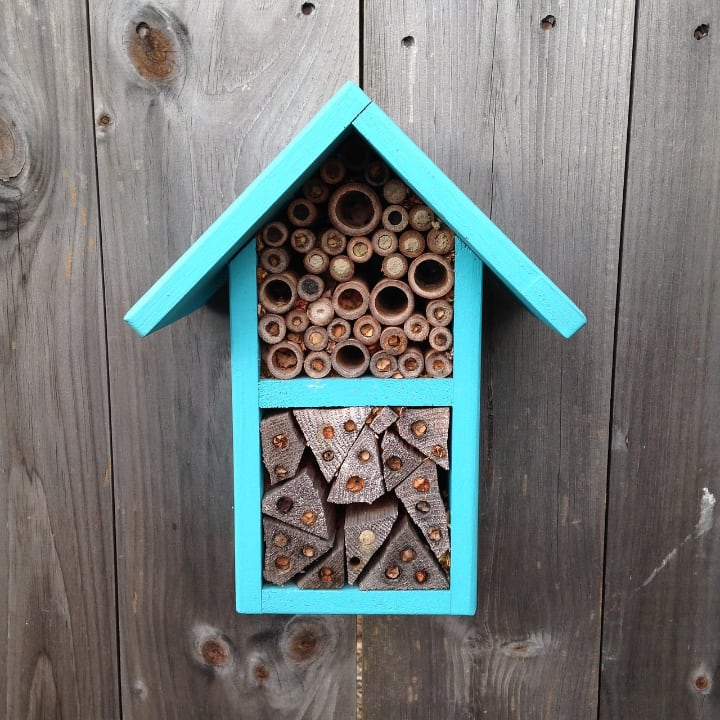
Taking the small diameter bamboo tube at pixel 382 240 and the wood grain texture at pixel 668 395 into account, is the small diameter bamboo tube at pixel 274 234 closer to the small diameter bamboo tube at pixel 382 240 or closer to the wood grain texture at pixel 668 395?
the small diameter bamboo tube at pixel 382 240

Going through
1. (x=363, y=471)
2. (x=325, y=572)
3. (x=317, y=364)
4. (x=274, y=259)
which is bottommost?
(x=325, y=572)

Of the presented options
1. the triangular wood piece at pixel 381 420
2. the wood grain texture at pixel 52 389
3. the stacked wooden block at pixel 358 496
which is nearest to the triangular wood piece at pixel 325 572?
the stacked wooden block at pixel 358 496

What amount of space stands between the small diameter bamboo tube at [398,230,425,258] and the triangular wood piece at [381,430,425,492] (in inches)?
6.9

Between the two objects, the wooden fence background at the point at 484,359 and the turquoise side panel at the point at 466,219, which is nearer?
the turquoise side panel at the point at 466,219

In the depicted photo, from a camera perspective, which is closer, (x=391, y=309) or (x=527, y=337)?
(x=391, y=309)

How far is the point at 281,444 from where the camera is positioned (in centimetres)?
60

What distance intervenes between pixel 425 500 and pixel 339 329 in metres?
0.19

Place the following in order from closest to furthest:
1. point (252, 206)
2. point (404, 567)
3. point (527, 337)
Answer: point (252, 206) < point (404, 567) < point (527, 337)

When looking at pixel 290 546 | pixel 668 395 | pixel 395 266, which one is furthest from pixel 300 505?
pixel 668 395

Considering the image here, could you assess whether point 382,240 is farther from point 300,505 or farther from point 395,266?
point 300,505

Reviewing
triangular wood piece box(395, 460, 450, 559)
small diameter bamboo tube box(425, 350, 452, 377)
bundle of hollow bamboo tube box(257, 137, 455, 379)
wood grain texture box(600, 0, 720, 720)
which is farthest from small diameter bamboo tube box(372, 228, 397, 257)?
wood grain texture box(600, 0, 720, 720)

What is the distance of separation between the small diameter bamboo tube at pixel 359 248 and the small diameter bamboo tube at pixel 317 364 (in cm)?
10

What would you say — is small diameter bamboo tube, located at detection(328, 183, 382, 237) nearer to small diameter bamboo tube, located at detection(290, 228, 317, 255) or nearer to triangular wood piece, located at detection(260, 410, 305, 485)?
small diameter bamboo tube, located at detection(290, 228, 317, 255)

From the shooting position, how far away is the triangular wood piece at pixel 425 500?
61 cm
